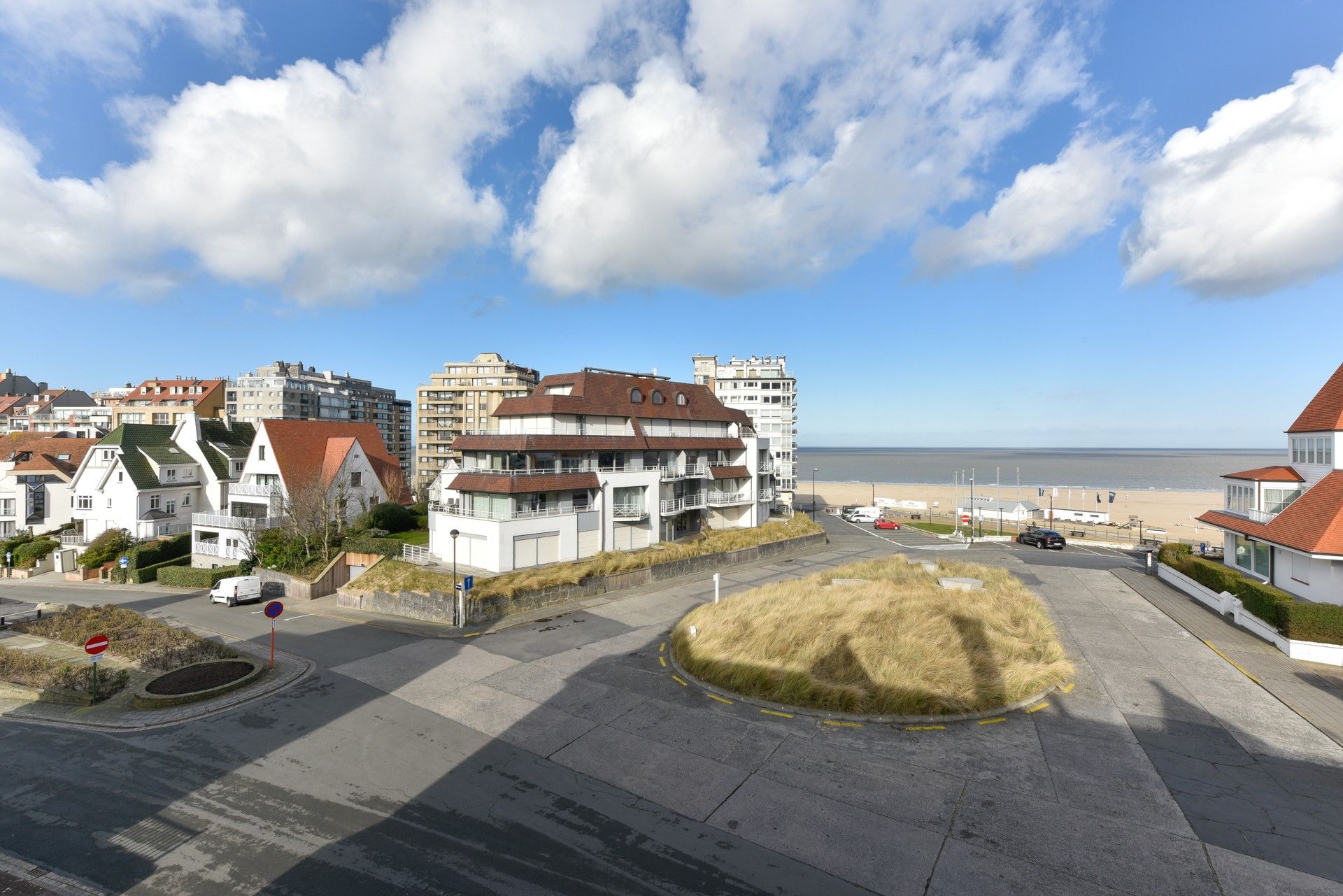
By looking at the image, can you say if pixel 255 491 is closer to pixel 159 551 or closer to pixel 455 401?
pixel 159 551

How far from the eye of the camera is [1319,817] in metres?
10.7

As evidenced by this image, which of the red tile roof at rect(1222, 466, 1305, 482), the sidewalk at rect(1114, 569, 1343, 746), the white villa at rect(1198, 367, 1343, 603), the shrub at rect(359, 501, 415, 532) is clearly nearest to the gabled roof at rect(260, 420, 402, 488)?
the shrub at rect(359, 501, 415, 532)

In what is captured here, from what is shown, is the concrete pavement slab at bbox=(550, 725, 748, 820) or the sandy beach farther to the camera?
the sandy beach

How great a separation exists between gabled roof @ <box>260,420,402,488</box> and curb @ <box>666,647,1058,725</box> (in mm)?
36070

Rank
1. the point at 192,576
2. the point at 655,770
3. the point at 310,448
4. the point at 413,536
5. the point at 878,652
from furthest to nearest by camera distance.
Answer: the point at 310,448 < the point at 413,536 < the point at 192,576 < the point at 878,652 < the point at 655,770

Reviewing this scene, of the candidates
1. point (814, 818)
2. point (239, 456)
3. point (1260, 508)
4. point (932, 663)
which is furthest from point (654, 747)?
point (239, 456)

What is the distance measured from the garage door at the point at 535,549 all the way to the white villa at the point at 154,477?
3647 cm

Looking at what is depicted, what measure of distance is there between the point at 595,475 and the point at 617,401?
23.9 feet

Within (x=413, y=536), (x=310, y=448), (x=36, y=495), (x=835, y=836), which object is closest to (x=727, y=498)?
(x=413, y=536)

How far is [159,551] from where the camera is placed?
42.3 m

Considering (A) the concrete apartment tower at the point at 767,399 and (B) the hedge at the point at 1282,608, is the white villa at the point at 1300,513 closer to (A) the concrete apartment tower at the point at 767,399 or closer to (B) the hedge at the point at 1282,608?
(B) the hedge at the point at 1282,608

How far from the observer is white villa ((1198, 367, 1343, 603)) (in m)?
21.6

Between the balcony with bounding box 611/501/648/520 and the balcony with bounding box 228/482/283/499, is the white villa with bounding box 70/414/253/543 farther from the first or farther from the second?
the balcony with bounding box 611/501/648/520

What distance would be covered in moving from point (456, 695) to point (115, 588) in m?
38.2
